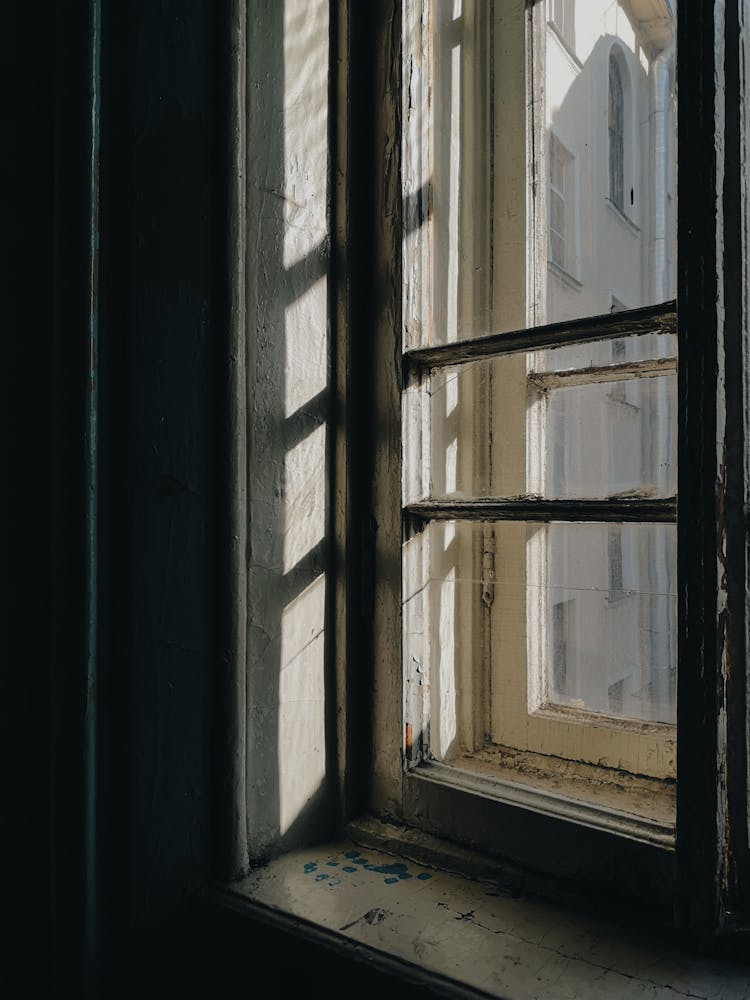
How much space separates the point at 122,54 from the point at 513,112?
0.53m

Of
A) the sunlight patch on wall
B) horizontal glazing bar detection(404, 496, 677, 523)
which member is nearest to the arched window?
horizontal glazing bar detection(404, 496, 677, 523)

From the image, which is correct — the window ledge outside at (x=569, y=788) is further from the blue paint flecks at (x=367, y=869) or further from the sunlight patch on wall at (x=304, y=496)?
the sunlight patch on wall at (x=304, y=496)

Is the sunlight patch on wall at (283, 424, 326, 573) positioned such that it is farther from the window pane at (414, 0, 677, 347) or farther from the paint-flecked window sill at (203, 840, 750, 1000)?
the paint-flecked window sill at (203, 840, 750, 1000)

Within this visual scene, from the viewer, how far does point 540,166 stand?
3.41ft

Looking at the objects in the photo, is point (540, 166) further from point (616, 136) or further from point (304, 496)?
point (304, 496)

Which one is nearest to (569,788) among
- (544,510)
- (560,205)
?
(544,510)

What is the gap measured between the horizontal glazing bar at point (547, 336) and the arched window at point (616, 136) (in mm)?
192

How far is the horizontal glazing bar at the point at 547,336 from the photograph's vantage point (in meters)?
0.84

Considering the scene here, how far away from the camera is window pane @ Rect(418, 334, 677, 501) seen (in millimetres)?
905

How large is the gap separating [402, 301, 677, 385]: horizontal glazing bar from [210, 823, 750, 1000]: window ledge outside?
654 mm

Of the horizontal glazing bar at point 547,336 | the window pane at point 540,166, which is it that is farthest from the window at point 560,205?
the horizontal glazing bar at point 547,336

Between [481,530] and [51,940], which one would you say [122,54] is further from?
[51,940]

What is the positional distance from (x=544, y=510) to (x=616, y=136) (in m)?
0.50

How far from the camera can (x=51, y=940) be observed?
0.91 metres
